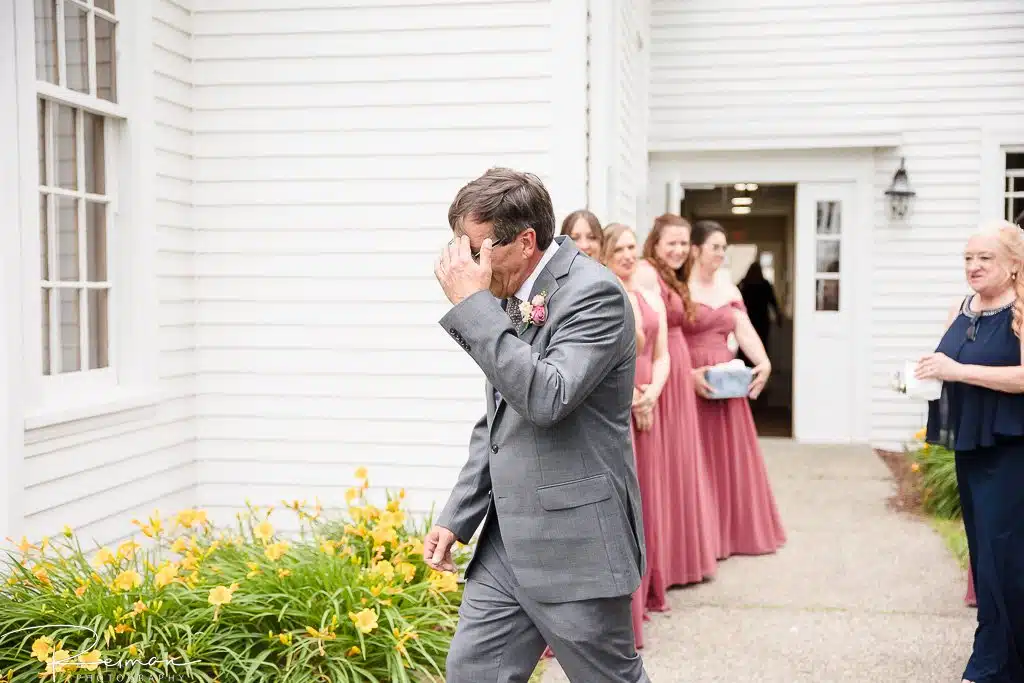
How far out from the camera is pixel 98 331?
5426mm

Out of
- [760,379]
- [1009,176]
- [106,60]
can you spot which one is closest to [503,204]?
[106,60]

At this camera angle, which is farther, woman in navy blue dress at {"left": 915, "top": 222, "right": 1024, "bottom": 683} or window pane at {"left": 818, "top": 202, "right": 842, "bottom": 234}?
window pane at {"left": 818, "top": 202, "right": 842, "bottom": 234}

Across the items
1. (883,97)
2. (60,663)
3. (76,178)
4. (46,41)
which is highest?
(883,97)

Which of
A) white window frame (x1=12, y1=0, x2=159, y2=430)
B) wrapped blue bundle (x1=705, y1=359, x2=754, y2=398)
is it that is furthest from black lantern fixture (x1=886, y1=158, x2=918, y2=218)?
white window frame (x1=12, y1=0, x2=159, y2=430)

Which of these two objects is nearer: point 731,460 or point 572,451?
point 572,451

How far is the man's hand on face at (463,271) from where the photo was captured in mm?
2555

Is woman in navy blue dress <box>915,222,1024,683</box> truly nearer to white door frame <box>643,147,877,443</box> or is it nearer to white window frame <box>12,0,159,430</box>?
white window frame <box>12,0,159,430</box>

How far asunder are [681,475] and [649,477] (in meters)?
0.62

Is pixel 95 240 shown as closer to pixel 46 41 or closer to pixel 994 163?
pixel 46 41

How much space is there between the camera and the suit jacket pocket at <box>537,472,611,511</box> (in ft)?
8.75

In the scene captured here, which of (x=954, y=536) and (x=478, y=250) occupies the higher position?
(x=478, y=250)

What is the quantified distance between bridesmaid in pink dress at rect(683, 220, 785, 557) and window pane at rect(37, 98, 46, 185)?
3828 mm

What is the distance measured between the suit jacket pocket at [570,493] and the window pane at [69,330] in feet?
10.8

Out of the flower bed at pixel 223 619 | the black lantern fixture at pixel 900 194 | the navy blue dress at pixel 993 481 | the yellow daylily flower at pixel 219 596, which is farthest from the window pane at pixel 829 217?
the yellow daylily flower at pixel 219 596
